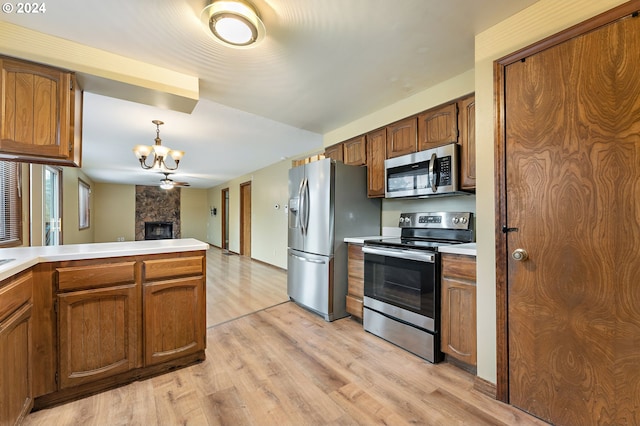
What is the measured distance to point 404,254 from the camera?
2.28 metres

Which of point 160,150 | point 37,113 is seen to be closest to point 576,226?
point 37,113

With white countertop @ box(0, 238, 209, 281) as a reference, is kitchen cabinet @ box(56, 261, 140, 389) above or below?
below

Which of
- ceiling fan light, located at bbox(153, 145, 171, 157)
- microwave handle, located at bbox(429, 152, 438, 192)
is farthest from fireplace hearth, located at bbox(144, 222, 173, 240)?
microwave handle, located at bbox(429, 152, 438, 192)

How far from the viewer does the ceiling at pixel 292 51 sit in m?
1.53

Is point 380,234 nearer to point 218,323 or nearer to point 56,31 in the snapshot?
point 218,323

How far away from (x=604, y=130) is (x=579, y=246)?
0.57 m

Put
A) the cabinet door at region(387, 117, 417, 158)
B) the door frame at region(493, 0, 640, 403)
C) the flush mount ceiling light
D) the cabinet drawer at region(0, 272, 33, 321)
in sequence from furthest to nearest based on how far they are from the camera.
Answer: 1. the cabinet door at region(387, 117, 417, 158)
2. the door frame at region(493, 0, 640, 403)
3. the flush mount ceiling light
4. the cabinet drawer at region(0, 272, 33, 321)

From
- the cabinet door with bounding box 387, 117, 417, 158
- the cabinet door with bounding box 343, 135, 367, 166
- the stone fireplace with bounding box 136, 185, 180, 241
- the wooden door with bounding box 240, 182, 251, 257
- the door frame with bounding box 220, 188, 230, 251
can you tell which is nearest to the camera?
the cabinet door with bounding box 387, 117, 417, 158

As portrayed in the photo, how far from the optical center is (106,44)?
5.97ft

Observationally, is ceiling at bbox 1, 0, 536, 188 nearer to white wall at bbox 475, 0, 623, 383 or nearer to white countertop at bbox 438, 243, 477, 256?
white wall at bbox 475, 0, 623, 383

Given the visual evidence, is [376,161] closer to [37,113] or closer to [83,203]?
[37,113]

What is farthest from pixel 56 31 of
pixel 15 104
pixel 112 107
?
pixel 112 107

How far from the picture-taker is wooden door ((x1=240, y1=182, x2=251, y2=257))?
7.37 metres

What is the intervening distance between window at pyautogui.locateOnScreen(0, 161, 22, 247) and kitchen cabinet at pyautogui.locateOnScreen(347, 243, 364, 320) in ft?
10.3
